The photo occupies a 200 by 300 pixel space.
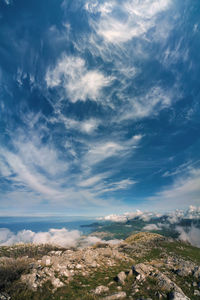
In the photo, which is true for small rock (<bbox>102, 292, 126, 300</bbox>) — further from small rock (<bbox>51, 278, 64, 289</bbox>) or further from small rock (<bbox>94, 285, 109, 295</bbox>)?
small rock (<bbox>51, 278, 64, 289</bbox>)

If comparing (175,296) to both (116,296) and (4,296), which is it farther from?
(4,296)

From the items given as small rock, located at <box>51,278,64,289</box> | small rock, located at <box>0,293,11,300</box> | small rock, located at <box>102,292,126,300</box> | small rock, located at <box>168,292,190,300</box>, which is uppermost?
small rock, located at <box>0,293,11,300</box>

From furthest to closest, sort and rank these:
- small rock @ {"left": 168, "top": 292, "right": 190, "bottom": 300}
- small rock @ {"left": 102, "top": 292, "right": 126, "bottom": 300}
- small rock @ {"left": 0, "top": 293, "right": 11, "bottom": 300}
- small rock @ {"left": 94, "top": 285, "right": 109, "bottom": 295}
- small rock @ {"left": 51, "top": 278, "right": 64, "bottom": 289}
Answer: small rock @ {"left": 51, "top": 278, "right": 64, "bottom": 289}, small rock @ {"left": 94, "top": 285, "right": 109, "bottom": 295}, small rock @ {"left": 168, "top": 292, "right": 190, "bottom": 300}, small rock @ {"left": 102, "top": 292, "right": 126, "bottom": 300}, small rock @ {"left": 0, "top": 293, "right": 11, "bottom": 300}

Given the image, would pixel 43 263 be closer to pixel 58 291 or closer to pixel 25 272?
pixel 25 272

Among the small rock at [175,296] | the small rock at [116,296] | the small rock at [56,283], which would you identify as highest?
the small rock at [56,283]

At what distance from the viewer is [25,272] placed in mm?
21828

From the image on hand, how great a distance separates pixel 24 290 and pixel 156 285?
2085cm

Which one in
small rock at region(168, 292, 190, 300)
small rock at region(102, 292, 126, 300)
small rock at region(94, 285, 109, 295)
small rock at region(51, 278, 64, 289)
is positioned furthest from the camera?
small rock at region(51, 278, 64, 289)

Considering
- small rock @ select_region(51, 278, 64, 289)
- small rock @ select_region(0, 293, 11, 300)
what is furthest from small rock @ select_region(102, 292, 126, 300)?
small rock @ select_region(0, 293, 11, 300)

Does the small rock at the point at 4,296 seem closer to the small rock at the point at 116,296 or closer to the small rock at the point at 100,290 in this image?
the small rock at the point at 100,290

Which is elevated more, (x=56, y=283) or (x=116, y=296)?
(x=56, y=283)

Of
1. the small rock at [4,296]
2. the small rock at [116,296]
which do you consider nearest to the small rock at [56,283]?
the small rock at [4,296]

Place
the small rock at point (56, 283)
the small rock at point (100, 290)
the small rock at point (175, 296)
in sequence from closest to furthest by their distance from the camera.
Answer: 1. the small rock at point (175, 296)
2. the small rock at point (100, 290)
3. the small rock at point (56, 283)

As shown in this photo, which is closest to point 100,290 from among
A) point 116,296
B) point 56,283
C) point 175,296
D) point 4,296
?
point 116,296
